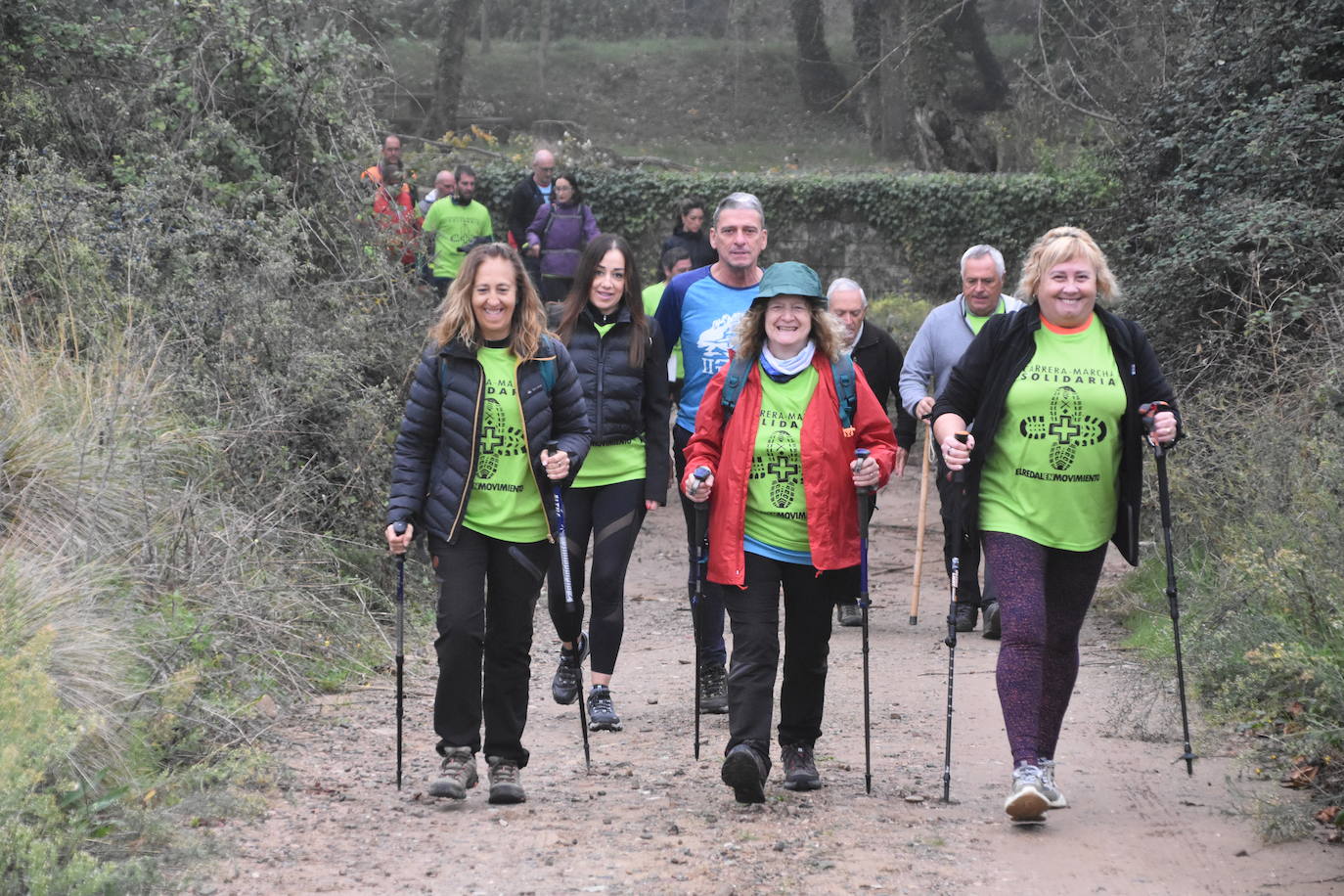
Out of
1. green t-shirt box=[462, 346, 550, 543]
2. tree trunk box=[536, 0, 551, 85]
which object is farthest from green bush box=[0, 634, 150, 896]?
tree trunk box=[536, 0, 551, 85]

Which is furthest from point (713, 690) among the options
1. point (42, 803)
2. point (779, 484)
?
point (42, 803)

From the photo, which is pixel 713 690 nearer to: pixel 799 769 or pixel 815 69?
pixel 799 769

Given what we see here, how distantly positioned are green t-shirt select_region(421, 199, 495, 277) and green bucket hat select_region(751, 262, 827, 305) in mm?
11066

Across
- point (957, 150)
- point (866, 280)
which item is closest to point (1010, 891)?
point (866, 280)

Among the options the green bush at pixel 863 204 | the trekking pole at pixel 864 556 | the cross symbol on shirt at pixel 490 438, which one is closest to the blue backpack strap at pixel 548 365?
the cross symbol on shirt at pixel 490 438

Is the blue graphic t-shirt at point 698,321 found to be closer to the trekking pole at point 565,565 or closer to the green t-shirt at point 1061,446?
the trekking pole at point 565,565

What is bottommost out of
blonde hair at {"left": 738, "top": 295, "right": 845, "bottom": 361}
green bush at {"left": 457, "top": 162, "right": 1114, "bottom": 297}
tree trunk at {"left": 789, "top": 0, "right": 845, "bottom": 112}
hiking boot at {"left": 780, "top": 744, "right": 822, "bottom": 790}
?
hiking boot at {"left": 780, "top": 744, "right": 822, "bottom": 790}

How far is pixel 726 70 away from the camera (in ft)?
154

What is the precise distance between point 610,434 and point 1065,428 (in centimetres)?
227

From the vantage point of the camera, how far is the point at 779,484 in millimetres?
5770

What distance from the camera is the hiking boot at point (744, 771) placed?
5.59m

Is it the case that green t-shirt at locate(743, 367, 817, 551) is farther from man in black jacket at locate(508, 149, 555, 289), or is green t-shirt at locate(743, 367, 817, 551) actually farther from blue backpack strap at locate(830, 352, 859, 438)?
man in black jacket at locate(508, 149, 555, 289)

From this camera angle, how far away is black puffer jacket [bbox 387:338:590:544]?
19.1ft

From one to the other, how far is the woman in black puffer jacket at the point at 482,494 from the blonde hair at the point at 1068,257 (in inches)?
71.0
